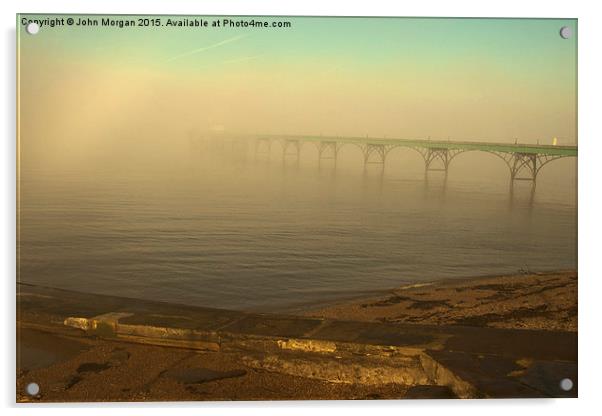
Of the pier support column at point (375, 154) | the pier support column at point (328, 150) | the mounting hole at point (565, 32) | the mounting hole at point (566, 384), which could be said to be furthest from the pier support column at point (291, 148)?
the mounting hole at point (566, 384)

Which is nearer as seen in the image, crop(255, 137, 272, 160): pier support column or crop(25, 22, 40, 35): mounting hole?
crop(25, 22, 40, 35): mounting hole

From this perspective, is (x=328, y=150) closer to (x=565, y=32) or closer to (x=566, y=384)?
(x=565, y=32)

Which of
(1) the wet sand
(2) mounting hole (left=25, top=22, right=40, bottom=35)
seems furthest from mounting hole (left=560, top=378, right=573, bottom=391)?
(2) mounting hole (left=25, top=22, right=40, bottom=35)

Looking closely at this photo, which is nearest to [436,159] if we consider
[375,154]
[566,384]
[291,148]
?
[375,154]

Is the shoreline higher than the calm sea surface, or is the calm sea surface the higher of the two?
the calm sea surface

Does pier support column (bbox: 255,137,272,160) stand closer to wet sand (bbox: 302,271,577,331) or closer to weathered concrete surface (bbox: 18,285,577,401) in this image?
weathered concrete surface (bbox: 18,285,577,401)

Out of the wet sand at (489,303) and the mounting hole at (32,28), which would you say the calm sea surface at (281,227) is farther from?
the mounting hole at (32,28)

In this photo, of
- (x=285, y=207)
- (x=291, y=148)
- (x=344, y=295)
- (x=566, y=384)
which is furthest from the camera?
(x=344, y=295)
